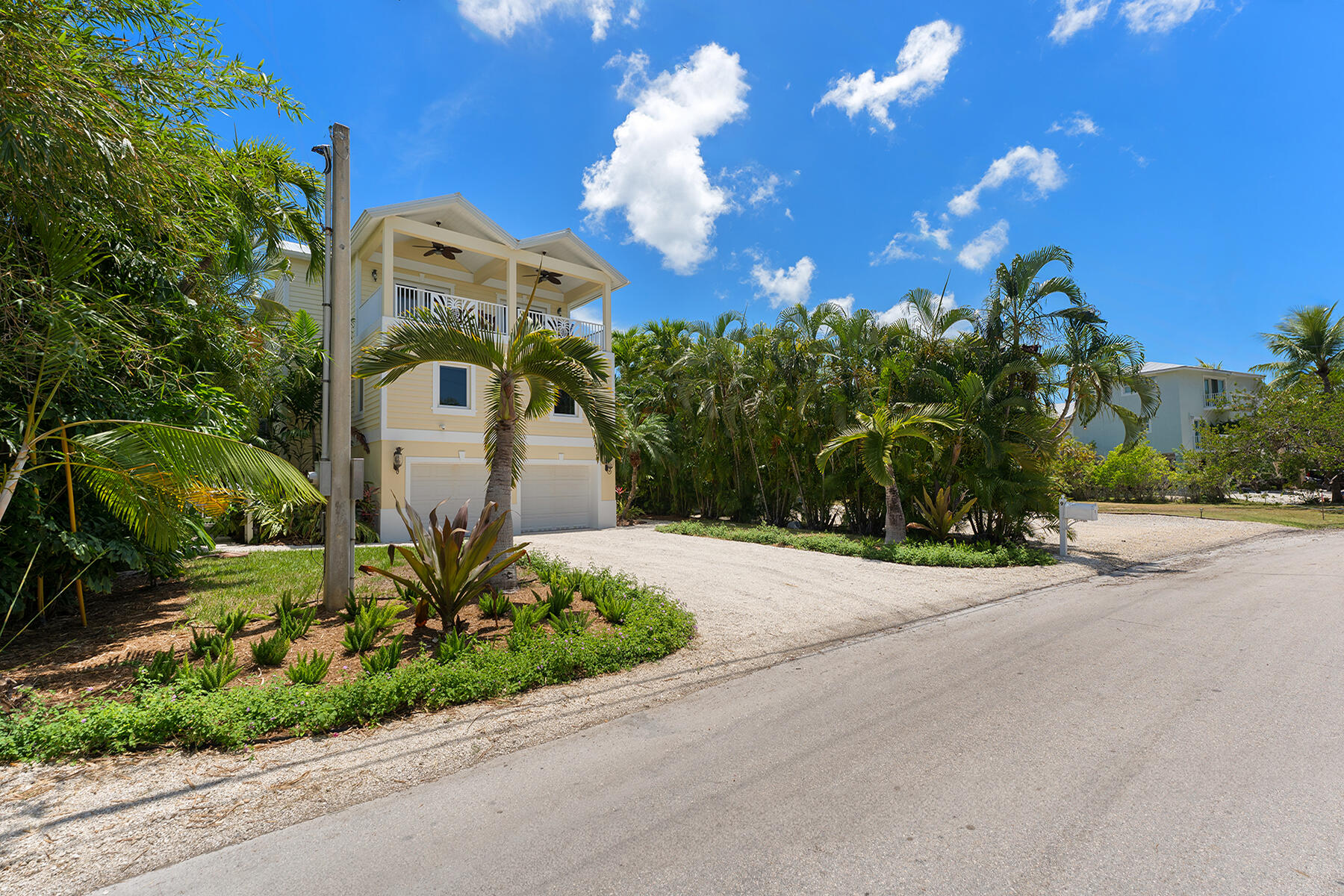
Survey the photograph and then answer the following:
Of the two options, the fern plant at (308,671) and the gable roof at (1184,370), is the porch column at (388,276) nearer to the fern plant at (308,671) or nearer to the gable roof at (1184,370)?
the fern plant at (308,671)

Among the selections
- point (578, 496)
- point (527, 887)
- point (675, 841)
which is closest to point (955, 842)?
point (675, 841)

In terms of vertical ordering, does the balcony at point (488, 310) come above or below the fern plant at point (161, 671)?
above

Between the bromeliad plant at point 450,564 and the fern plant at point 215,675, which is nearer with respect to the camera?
the fern plant at point 215,675

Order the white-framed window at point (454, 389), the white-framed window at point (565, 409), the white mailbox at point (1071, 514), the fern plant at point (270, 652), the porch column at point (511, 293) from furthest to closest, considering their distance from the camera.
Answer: the white-framed window at point (565, 409)
the porch column at point (511, 293)
the white-framed window at point (454, 389)
the white mailbox at point (1071, 514)
the fern plant at point (270, 652)

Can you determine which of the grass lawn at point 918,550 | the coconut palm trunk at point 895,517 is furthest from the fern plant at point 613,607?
the coconut palm trunk at point 895,517

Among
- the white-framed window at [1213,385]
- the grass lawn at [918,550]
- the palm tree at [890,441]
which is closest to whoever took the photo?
the grass lawn at [918,550]

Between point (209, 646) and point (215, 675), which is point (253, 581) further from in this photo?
point (215, 675)

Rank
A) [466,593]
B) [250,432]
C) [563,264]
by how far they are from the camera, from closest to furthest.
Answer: [466,593], [250,432], [563,264]

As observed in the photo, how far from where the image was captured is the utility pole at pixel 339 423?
6652mm

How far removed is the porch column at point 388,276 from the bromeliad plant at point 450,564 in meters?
10.4

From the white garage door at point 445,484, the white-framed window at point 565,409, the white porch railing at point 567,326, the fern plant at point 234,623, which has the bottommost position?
the fern plant at point 234,623

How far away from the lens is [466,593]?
6.14m

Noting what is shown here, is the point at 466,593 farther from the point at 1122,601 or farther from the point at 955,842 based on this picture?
the point at 1122,601

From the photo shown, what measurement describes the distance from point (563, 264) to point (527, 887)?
1740cm
